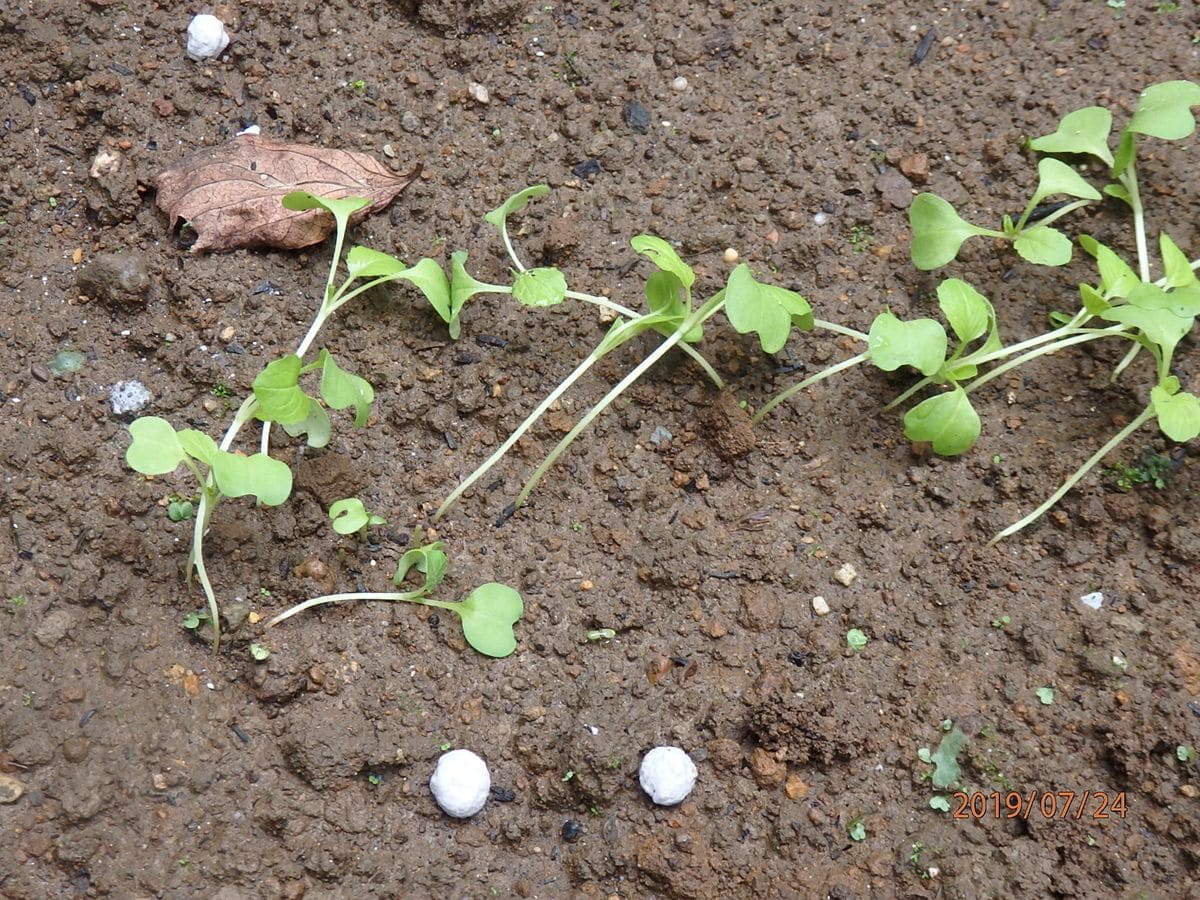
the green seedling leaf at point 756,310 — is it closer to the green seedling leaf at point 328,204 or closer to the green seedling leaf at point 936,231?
the green seedling leaf at point 936,231

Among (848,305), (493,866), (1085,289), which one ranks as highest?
(1085,289)

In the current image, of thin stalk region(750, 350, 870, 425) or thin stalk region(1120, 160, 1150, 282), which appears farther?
thin stalk region(1120, 160, 1150, 282)

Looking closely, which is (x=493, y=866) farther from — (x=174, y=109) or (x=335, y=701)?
(x=174, y=109)

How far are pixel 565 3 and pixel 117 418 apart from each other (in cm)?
134

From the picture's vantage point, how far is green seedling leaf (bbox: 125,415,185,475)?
151 cm

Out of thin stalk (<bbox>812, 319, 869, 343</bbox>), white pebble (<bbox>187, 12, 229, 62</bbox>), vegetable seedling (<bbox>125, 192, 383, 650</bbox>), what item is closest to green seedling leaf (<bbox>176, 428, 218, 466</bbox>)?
vegetable seedling (<bbox>125, 192, 383, 650</bbox>)

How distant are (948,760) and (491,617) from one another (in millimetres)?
854

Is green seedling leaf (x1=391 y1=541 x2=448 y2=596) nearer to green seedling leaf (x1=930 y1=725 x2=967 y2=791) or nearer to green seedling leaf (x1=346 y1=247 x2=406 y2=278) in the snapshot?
green seedling leaf (x1=346 y1=247 x2=406 y2=278)

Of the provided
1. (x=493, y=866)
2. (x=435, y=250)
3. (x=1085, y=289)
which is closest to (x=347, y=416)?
(x=435, y=250)

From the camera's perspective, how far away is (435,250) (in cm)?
201

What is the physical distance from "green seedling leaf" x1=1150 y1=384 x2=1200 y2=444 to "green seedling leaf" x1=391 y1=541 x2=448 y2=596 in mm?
1313

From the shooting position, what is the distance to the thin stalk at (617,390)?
1.78 metres

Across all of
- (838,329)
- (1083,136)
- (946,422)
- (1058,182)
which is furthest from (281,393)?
Result: (1083,136)

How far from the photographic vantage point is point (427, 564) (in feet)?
5.53
